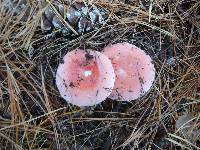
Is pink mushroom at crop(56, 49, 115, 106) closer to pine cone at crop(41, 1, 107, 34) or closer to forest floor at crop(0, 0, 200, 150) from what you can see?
forest floor at crop(0, 0, 200, 150)

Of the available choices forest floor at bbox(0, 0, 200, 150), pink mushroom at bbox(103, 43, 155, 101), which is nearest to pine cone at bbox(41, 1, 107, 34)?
forest floor at bbox(0, 0, 200, 150)

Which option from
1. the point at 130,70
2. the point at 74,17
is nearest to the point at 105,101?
the point at 130,70

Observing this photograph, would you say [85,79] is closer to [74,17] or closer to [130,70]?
[130,70]

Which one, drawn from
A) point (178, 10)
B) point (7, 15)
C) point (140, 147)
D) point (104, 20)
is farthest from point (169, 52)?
point (7, 15)

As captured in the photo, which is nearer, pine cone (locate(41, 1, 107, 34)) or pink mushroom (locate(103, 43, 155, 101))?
pink mushroom (locate(103, 43, 155, 101))

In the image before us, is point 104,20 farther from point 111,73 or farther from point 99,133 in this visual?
point 99,133

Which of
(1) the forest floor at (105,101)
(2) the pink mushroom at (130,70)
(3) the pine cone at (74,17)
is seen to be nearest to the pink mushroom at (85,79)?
(2) the pink mushroom at (130,70)
